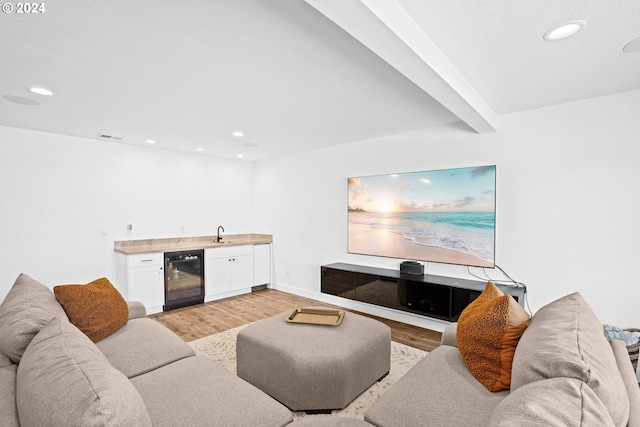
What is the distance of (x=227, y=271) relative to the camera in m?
5.11

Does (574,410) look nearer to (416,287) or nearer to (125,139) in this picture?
(416,287)

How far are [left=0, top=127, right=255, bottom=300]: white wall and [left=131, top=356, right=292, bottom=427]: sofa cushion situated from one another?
11.1ft

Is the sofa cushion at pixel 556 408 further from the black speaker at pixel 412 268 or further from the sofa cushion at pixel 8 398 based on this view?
the black speaker at pixel 412 268

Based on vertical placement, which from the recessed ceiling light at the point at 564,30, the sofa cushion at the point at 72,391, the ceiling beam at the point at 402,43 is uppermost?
the recessed ceiling light at the point at 564,30

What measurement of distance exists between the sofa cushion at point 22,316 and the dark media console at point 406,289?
301 centimetres

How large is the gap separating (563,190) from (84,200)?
5725 millimetres

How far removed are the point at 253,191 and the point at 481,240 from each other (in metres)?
4.28

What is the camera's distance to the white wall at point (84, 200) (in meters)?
3.74

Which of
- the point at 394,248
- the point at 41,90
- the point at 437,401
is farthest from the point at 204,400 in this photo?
the point at 394,248

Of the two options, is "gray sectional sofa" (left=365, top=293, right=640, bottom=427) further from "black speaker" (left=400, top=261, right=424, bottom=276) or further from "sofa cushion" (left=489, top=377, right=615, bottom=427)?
"black speaker" (left=400, top=261, right=424, bottom=276)

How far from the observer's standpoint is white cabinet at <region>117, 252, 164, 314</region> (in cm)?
413

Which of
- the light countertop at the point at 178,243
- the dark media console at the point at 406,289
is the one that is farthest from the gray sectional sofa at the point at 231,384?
the light countertop at the point at 178,243

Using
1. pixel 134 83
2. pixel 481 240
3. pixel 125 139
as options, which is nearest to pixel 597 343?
pixel 481 240

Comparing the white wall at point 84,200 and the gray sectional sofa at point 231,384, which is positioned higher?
the white wall at point 84,200
